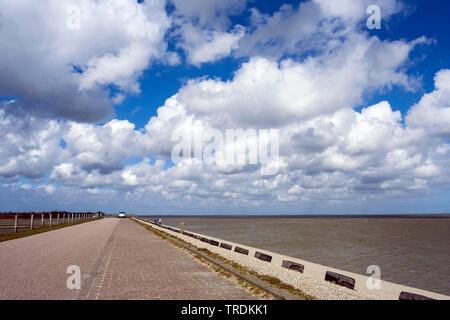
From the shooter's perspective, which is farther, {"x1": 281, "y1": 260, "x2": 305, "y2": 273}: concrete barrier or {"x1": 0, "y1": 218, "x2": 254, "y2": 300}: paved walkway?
{"x1": 281, "y1": 260, "x2": 305, "y2": 273}: concrete barrier

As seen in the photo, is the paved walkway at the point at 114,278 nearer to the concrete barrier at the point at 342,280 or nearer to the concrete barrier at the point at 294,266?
the concrete barrier at the point at 294,266

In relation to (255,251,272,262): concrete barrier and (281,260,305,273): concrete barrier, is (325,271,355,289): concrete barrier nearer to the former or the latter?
(281,260,305,273): concrete barrier

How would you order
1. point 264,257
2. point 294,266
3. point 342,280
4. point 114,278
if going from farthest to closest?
1. point 264,257
2. point 294,266
3. point 342,280
4. point 114,278

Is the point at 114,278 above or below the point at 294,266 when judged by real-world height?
above

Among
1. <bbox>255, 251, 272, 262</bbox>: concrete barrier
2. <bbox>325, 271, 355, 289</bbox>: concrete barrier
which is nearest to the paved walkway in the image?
<bbox>255, 251, 272, 262</bbox>: concrete barrier

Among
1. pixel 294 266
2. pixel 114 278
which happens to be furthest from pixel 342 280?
pixel 114 278

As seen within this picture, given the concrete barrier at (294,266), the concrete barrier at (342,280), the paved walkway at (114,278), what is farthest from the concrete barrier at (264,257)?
the concrete barrier at (342,280)

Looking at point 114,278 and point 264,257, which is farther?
point 264,257

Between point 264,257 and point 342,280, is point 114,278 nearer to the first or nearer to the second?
point 342,280
